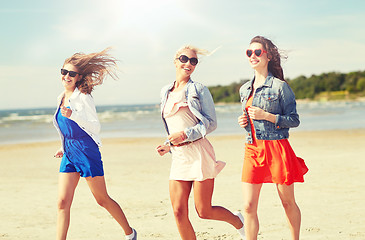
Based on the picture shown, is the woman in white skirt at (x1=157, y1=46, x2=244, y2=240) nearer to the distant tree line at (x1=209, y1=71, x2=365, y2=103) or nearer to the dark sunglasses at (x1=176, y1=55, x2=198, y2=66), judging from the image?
the dark sunglasses at (x1=176, y1=55, x2=198, y2=66)

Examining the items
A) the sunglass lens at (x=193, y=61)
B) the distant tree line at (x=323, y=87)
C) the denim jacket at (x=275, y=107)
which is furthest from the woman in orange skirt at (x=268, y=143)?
the distant tree line at (x=323, y=87)

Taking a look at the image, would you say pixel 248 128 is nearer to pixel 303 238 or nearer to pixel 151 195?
pixel 303 238

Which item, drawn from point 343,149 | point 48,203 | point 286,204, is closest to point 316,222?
point 286,204

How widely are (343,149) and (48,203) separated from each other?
8.96m

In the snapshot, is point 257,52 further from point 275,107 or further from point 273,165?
point 273,165

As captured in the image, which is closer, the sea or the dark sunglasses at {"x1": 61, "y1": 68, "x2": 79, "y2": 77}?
the dark sunglasses at {"x1": 61, "y1": 68, "x2": 79, "y2": 77}

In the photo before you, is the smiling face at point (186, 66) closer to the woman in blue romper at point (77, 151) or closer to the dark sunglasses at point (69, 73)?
the woman in blue romper at point (77, 151)

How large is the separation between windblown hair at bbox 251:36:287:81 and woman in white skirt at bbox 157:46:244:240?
62 cm

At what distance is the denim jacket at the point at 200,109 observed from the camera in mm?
3865

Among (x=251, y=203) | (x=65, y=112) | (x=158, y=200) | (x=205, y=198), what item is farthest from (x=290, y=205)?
(x=158, y=200)

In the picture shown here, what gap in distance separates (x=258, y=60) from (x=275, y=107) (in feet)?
1.52

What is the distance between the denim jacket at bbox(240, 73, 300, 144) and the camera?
3.84 m

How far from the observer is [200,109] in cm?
396

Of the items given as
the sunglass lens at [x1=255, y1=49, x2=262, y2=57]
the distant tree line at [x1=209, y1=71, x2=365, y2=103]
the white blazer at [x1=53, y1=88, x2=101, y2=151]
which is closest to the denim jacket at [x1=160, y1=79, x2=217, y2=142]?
the sunglass lens at [x1=255, y1=49, x2=262, y2=57]
